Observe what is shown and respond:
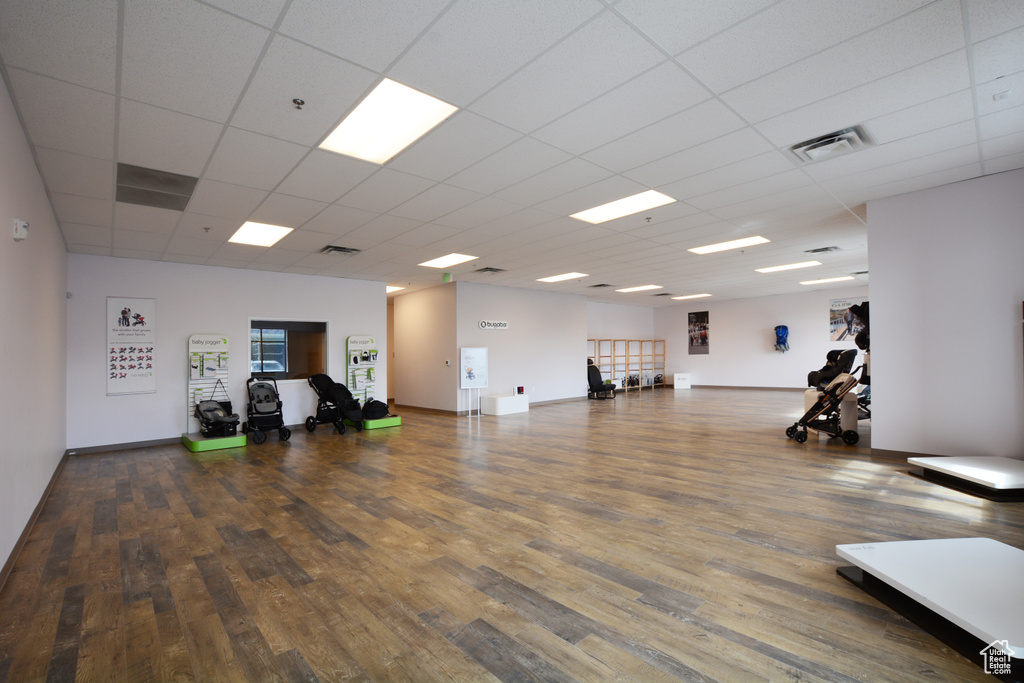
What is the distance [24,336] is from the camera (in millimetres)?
3477

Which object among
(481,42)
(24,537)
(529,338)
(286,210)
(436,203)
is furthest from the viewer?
(529,338)

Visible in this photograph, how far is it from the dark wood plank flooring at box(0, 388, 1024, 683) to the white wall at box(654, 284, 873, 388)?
9428mm

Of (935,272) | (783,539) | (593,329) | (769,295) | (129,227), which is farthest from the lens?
(593,329)

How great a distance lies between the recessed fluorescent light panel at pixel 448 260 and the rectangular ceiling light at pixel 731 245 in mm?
3740

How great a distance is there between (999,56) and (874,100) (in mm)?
589

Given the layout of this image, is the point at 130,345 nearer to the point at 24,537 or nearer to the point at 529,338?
the point at 24,537

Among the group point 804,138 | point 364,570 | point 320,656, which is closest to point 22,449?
point 364,570

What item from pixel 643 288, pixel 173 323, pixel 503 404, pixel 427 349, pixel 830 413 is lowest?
pixel 503 404

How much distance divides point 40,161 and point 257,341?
488cm

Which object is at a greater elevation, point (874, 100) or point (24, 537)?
point (874, 100)

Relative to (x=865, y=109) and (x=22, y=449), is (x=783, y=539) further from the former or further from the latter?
(x=22, y=449)

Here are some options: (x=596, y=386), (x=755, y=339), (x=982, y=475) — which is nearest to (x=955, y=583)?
(x=982, y=475)

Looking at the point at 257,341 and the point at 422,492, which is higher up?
the point at 257,341

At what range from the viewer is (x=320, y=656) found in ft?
6.52
